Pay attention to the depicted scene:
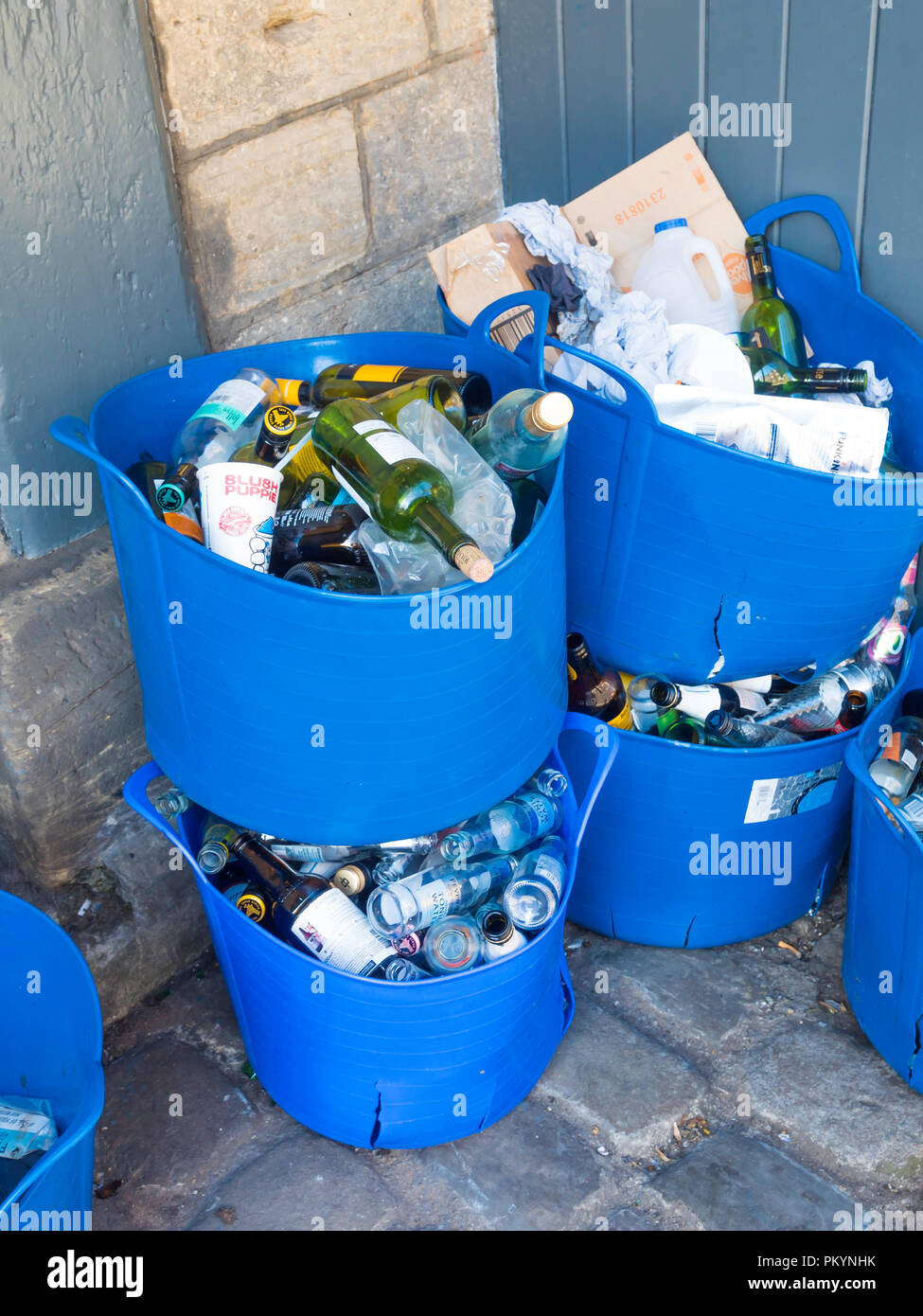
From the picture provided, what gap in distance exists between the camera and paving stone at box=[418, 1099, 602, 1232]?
64.6 inches

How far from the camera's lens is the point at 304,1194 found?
1.68 meters

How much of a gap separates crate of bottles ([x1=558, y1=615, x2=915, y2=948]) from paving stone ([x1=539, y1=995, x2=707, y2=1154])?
217 millimetres

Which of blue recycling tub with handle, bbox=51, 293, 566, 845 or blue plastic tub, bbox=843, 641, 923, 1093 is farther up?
blue recycling tub with handle, bbox=51, 293, 566, 845

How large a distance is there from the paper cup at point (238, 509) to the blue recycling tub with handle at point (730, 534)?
432 millimetres

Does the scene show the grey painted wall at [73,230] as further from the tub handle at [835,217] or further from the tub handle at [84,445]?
the tub handle at [835,217]

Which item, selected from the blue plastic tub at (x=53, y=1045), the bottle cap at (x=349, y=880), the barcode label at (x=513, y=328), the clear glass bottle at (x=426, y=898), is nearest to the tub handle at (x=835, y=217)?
the barcode label at (x=513, y=328)

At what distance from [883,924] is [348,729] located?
90 cm

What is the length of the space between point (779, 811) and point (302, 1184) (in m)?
0.93

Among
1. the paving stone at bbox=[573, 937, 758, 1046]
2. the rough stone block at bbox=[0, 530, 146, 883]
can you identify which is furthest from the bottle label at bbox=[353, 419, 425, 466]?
the paving stone at bbox=[573, 937, 758, 1046]

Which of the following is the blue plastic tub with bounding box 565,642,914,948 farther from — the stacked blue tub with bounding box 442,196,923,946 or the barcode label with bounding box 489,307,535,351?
the barcode label with bounding box 489,307,535,351

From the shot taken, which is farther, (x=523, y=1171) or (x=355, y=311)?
(x=355, y=311)

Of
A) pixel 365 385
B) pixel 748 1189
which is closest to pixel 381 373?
pixel 365 385

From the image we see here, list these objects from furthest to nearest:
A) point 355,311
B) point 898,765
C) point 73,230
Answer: point 355,311, point 898,765, point 73,230

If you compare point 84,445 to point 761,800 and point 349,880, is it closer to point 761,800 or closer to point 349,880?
point 349,880
